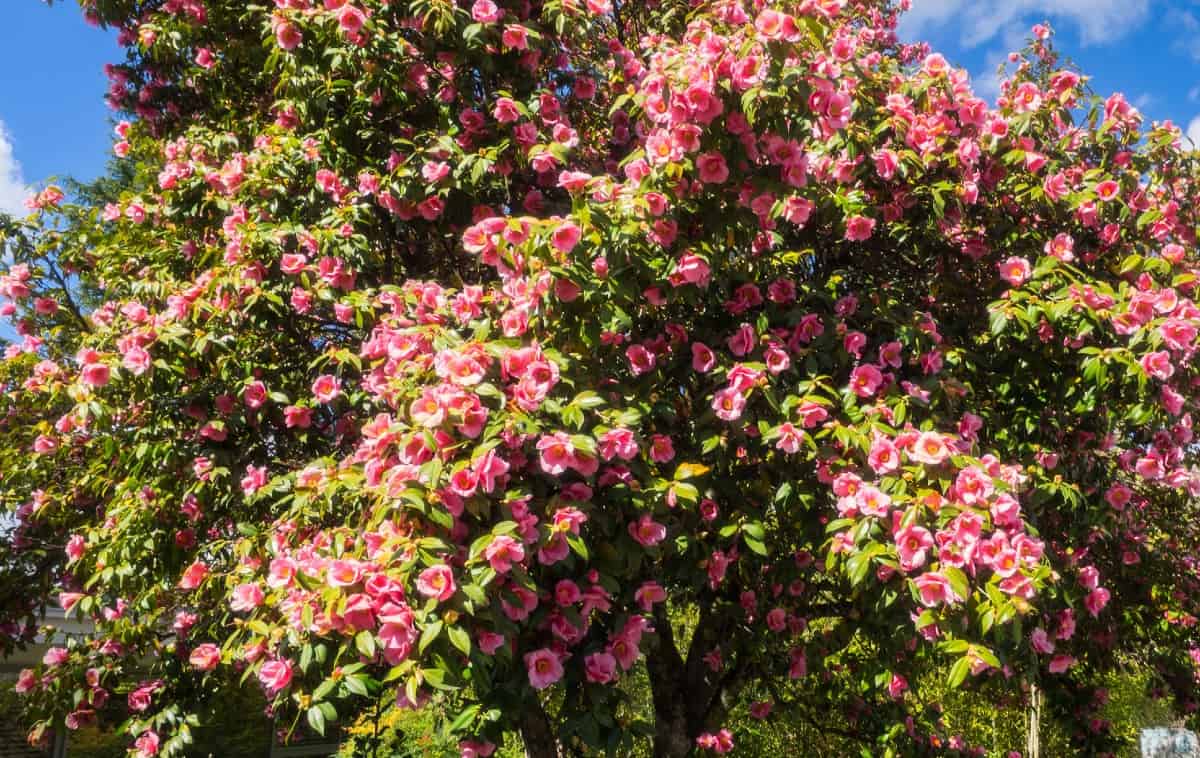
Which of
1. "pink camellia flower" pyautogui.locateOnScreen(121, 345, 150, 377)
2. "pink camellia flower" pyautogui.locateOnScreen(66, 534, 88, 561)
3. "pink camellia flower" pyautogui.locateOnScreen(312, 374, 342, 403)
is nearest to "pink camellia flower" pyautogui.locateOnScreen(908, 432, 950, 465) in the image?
"pink camellia flower" pyautogui.locateOnScreen(312, 374, 342, 403)

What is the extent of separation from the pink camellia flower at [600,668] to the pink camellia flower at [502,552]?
525 millimetres

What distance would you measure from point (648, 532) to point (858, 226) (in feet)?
4.61

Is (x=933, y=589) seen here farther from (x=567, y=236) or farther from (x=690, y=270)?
(x=567, y=236)

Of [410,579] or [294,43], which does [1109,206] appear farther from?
[294,43]

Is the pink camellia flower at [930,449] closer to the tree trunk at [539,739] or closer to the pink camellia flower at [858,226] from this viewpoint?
the pink camellia flower at [858,226]

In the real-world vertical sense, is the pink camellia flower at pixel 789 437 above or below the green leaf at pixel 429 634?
above

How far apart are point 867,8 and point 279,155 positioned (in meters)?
4.02

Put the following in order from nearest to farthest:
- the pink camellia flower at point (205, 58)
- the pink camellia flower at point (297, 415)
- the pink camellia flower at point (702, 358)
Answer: the pink camellia flower at point (702, 358), the pink camellia flower at point (297, 415), the pink camellia flower at point (205, 58)

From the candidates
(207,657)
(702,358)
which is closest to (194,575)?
(207,657)

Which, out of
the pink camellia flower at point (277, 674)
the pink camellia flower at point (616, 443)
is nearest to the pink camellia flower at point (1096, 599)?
the pink camellia flower at point (616, 443)

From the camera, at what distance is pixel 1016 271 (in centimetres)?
300

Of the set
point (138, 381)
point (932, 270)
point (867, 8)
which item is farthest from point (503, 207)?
point (867, 8)

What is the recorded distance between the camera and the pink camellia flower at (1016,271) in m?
2.98

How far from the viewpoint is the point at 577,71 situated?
12.7 ft
